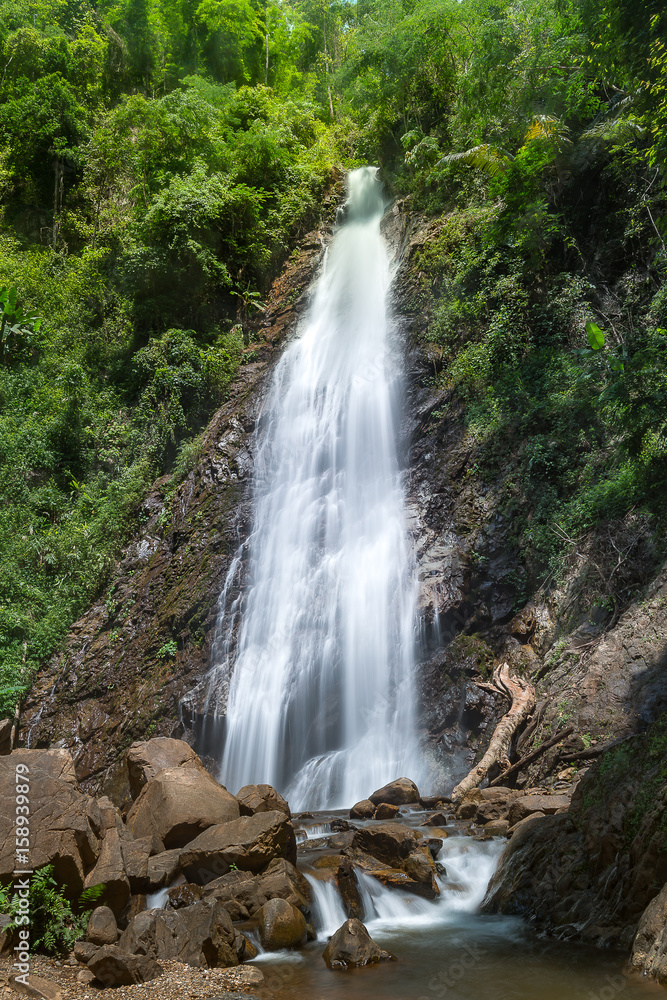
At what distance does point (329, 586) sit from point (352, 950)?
27.0 feet

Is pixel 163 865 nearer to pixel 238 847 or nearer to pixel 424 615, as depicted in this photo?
pixel 238 847

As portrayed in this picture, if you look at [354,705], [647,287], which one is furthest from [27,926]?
[647,287]

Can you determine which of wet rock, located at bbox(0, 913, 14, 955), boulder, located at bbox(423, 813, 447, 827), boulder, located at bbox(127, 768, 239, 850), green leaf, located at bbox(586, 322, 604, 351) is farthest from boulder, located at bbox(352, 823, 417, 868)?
green leaf, located at bbox(586, 322, 604, 351)

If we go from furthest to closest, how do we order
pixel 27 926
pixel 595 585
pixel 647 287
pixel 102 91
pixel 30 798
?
pixel 102 91, pixel 647 287, pixel 595 585, pixel 30 798, pixel 27 926

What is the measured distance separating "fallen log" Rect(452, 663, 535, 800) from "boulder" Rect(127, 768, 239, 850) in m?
3.23

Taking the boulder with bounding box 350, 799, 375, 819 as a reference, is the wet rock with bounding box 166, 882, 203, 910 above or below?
below

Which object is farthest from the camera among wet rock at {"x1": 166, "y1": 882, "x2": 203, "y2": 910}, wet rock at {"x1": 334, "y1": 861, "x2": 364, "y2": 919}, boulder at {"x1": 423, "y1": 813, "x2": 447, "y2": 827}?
boulder at {"x1": 423, "y1": 813, "x2": 447, "y2": 827}

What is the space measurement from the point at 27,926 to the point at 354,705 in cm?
702

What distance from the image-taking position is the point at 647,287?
1241 cm

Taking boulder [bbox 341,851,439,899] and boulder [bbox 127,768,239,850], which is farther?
boulder [bbox 127,768,239,850]

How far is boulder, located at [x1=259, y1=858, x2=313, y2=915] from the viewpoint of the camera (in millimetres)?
5715

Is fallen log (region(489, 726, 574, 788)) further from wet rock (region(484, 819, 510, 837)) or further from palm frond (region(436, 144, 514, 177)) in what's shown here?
palm frond (region(436, 144, 514, 177))

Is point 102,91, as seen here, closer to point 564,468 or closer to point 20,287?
point 20,287

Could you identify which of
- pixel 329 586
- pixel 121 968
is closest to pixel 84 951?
pixel 121 968
